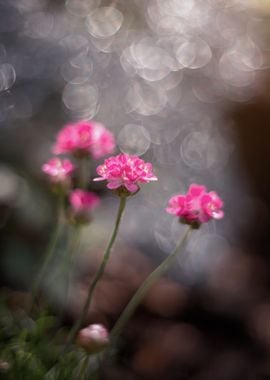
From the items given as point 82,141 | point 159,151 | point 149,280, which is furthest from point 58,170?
point 159,151

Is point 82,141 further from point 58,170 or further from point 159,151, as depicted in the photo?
point 159,151

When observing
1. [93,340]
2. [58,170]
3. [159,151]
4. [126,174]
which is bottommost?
[159,151]

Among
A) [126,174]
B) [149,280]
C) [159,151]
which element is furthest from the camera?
[159,151]

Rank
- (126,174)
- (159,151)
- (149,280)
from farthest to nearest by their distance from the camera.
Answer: (159,151)
(149,280)
(126,174)

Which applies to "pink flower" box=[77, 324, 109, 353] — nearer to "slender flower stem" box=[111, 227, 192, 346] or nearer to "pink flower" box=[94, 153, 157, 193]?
"slender flower stem" box=[111, 227, 192, 346]

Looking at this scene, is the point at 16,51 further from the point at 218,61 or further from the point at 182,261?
the point at 182,261

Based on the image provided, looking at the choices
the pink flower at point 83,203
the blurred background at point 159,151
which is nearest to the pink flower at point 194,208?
the pink flower at point 83,203

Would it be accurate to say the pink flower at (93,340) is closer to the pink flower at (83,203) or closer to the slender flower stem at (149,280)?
the slender flower stem at (149,280)

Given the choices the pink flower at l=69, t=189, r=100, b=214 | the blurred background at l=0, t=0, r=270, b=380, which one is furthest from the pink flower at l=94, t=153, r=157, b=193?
the blurred background at l=0, t=0, r=270, b=380
